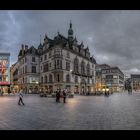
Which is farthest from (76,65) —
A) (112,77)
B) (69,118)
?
(112,77)

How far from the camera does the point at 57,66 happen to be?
219 ft

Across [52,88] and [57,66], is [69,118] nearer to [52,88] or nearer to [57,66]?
[57,66]

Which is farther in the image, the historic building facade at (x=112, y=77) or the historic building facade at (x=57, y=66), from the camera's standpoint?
the historic building facade at (x=112, y=77)

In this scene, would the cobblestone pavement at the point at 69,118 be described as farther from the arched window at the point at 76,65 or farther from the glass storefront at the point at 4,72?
the arched window at the point at 76,65

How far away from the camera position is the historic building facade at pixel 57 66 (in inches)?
2645

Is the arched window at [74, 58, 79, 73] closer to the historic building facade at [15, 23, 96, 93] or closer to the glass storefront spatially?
the historic building facade at [15, 23, 96, 93]

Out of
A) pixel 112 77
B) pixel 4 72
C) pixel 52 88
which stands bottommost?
pixel 52 88

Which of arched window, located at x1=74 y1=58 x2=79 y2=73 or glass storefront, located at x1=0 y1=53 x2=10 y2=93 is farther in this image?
arched window, located at x1=74 y1=58 x2=79 y2=73

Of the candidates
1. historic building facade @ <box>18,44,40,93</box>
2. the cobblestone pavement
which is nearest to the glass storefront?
historic building facade @ <box>18,44,40,93</box>

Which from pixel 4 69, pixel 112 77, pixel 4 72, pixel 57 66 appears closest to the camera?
pixel 57 66

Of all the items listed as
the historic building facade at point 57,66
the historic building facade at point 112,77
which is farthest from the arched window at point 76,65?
the historic building facade at point 112,77

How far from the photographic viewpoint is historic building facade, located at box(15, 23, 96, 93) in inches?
2645
